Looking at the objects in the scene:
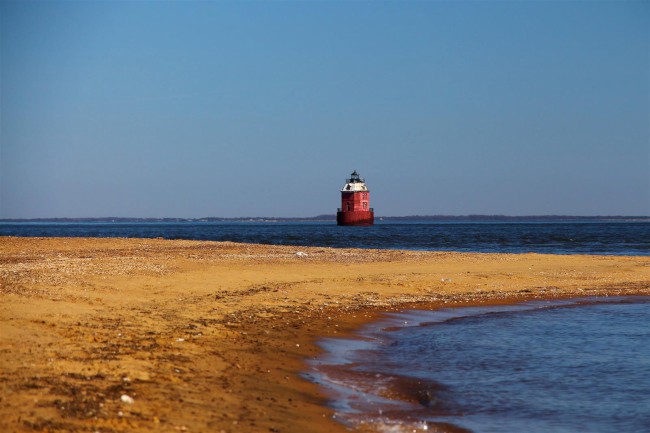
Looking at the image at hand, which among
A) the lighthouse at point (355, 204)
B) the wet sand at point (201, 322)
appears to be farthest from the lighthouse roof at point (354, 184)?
the wet sand at point (201, 322)

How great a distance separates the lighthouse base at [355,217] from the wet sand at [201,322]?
314 ft

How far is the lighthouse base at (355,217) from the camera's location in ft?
421

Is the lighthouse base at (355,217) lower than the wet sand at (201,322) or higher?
higher

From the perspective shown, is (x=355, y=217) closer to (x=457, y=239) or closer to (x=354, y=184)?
(x=354, y=184)

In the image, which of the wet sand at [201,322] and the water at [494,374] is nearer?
the wet sand at [201,322]

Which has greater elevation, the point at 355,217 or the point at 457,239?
the point at 355,217

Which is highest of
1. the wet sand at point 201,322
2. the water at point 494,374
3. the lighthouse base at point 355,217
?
the lighthouse base at point 355,217

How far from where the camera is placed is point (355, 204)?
12675 cm

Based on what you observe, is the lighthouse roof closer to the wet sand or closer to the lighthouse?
the lighthouse

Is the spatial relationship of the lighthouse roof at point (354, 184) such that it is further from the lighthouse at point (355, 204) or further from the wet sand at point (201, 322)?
the wet sand at point (201, 322)

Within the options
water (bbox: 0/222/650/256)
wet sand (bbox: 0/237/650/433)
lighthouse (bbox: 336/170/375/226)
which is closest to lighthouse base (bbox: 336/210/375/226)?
lighthouse (bbox: 336/170/375/226)

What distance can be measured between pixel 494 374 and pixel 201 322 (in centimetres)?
572

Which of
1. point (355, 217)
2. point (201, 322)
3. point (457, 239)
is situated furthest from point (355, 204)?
point (201, 322)

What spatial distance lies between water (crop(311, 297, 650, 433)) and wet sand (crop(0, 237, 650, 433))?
2.44 feet
